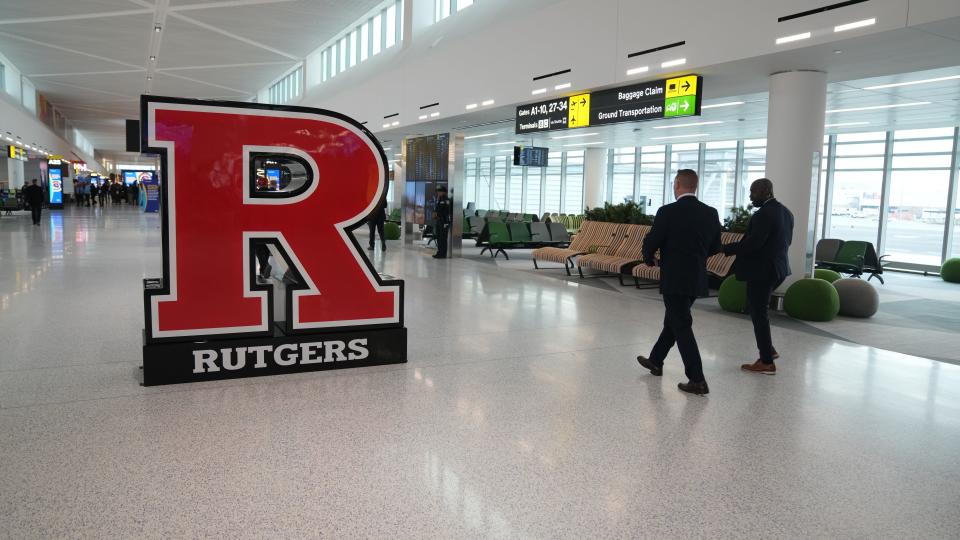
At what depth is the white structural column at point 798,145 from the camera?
9.38m

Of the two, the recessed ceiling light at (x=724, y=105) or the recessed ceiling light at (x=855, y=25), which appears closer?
the recessed ceiling light at (x=855, y=25)

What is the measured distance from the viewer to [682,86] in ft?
34.2

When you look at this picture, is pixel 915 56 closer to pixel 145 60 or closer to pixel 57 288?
pixel 57 288

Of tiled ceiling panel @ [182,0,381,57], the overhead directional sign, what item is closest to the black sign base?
the overhead directional sign

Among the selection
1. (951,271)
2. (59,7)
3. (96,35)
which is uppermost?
(96,35)

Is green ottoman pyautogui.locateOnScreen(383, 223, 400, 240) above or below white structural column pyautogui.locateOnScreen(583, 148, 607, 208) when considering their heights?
below

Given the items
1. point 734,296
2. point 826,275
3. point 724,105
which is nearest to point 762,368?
point 734,296

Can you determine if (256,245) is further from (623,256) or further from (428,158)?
(428,158)

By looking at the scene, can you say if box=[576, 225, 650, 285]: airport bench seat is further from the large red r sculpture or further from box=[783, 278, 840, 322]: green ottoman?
the large red r sculpture

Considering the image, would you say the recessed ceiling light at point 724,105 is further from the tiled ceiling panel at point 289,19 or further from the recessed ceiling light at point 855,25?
the tiled ceiling panel at point 289,19

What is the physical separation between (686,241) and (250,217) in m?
3.47

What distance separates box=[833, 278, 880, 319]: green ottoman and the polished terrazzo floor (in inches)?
101

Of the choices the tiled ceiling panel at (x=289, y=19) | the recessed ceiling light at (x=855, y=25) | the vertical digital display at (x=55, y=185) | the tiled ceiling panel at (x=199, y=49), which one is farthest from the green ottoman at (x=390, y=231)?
the vertical digital display at (x=55, y=185)

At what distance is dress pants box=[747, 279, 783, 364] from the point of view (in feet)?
19.2
